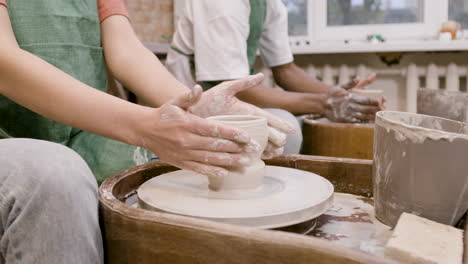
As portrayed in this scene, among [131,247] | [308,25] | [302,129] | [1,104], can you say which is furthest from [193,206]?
[308,25]

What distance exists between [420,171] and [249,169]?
0.88 feet

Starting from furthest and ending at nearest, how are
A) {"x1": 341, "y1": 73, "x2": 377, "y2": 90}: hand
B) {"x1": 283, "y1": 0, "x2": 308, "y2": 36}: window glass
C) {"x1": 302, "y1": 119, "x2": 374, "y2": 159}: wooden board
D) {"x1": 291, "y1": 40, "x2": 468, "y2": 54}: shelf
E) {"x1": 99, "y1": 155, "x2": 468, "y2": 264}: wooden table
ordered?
1. {"x1": 283, "y1": 0, "x2": 308, "y2": 36}: window glass
2. {"x1": 291, "y1": 40, "x2": 468, "y2": 54}: shelf
3. {"x1": 341, "y1": 73, "x2": 377, "y2": 90}: hand
4. {"x1": 302, "y1": 119, "x2": 374, "y2": 159}: wooden board
5. {"x1": 99, "y1": 155, "x2": 468, "y2": 264}: wooden table

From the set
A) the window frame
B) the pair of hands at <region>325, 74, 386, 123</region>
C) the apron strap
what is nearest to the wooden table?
the pair of hands at <region>325, 74, 386, 123</region>

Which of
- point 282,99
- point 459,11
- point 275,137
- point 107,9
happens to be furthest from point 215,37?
point 459,11

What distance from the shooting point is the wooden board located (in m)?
1.42

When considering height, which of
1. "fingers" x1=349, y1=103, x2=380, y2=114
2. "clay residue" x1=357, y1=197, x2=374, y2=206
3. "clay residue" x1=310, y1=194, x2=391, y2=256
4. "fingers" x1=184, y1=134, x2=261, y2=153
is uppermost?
"fingers" x1=184, y1=134, x2=261, y2=153

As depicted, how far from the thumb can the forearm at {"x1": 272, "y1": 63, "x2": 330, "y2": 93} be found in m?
1.53

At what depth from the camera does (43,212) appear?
0.60 m

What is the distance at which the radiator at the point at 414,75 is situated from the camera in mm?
2459

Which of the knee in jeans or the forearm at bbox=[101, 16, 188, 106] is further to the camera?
the forearm at bbox=[101, 16, 188, 106]

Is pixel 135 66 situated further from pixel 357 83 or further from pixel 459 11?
pixel 459 11

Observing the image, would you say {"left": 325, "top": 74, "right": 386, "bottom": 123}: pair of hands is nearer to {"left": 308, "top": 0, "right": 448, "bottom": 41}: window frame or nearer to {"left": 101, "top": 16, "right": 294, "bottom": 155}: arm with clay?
{"left": 101, "top": 16, "right": 294, "bottom": 155}: arm with clay

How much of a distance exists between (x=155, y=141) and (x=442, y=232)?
466 millimetres

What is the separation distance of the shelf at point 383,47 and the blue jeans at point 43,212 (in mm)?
2139
